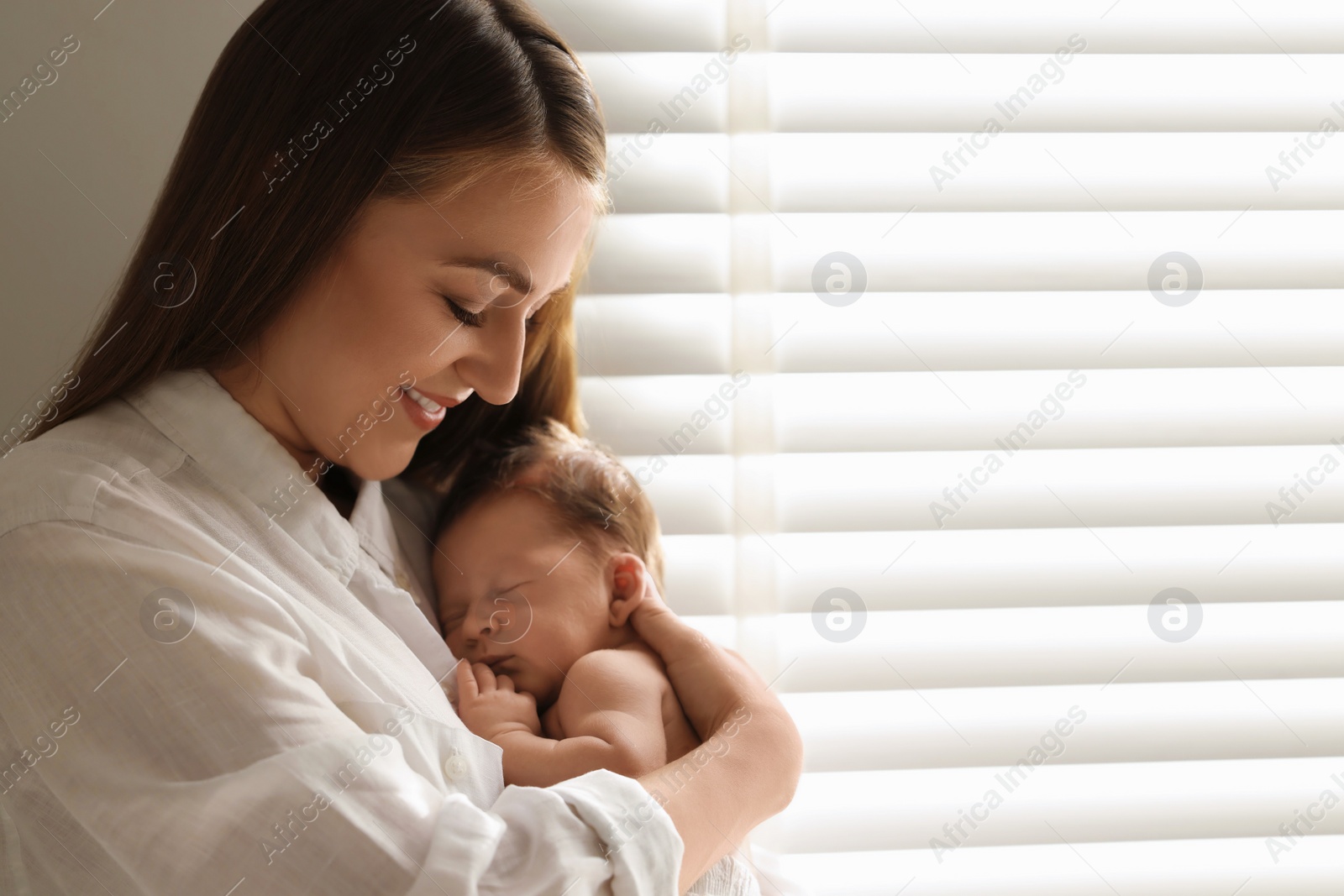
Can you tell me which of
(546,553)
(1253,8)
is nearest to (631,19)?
(546,553)

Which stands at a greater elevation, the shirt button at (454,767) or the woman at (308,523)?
the woman at (308,523)

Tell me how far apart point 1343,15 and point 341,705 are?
160 centimetres

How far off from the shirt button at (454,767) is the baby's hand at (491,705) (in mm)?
113

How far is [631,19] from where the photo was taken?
126 cm

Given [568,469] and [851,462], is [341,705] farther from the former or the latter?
[851,462]

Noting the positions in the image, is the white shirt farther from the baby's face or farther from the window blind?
the window blind

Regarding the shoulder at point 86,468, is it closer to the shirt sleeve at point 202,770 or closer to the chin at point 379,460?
the shirt sleeve at point 202,770

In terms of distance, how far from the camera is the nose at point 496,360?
39.4 inches

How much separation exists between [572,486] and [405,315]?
332 millimetres

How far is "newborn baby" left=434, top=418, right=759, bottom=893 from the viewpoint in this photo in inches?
40.6

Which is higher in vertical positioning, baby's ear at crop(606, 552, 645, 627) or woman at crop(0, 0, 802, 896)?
woman at crop(0, 0, 802, 896)

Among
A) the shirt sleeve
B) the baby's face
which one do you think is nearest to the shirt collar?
the shirt sleeve

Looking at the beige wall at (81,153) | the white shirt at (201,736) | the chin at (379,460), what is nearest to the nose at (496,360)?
the chin at (379,460)

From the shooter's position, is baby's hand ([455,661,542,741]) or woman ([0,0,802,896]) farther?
baby's hand ([455,661,542,741])
